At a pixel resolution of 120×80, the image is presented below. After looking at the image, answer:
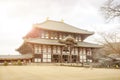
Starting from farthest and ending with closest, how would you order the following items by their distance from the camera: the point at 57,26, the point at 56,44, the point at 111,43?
the point at 57,26, the point at 56,44, the point at 111,43

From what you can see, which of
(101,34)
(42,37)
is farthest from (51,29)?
(101,34)

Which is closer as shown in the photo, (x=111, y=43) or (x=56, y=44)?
(x=111, y=43)

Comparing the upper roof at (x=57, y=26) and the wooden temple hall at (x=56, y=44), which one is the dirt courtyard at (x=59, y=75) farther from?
the upper roof at (x=57, y=26)

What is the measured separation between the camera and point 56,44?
4034cm

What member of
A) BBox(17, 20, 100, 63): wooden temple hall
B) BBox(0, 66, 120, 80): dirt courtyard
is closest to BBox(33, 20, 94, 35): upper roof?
BBox(17, 20, 100, 63): wooden temple hall

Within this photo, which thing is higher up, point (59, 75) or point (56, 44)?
point (56, 44)

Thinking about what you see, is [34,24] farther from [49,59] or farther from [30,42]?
[49,59]

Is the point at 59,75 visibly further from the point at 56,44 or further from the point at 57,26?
the point at 57,26

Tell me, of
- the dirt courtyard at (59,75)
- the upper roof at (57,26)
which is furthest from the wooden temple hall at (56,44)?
the dirt courtyard at (59,75)

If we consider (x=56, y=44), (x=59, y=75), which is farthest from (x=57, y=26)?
(x=59, y=75)

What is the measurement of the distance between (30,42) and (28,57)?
3.36 meters

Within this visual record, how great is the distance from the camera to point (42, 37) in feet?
138

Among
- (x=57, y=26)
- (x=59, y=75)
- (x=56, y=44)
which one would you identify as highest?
(x=57, y=26)

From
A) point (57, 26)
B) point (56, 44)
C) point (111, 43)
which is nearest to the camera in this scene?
point (111, 43)
